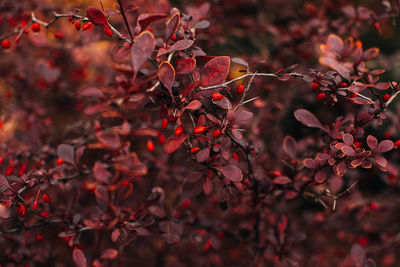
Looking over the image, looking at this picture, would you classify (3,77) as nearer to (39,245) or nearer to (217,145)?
(39,245)

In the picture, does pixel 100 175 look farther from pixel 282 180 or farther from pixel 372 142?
pixel 372 142

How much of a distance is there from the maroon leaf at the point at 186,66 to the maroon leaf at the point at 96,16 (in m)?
0.24

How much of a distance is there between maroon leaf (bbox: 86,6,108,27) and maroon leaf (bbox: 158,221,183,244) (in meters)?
0.70

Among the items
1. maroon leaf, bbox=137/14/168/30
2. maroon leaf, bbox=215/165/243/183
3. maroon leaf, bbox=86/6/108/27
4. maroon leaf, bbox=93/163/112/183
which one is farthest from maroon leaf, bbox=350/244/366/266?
maroon leaf, bbox=86/6/108/27

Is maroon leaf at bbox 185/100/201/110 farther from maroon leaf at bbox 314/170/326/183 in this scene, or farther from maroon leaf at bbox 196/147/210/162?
maroon leaf at bbox 314/170/326/183

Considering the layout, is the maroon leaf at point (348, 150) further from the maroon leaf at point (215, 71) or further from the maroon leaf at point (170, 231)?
the maroon leaf at point (170, 231)

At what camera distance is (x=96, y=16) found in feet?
2.64

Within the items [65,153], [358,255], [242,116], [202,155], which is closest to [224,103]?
[242,116]

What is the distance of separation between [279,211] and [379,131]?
0.91 meters

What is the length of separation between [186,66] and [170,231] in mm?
583

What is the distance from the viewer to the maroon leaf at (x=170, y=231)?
101cm

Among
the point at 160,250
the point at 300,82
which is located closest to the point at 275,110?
the point at 300,82

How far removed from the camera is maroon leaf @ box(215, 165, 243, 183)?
876 mm

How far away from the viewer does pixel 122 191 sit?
3.05 feet
